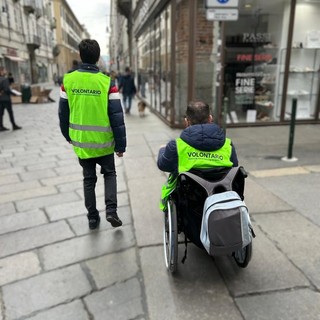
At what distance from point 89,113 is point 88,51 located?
55 centimetres

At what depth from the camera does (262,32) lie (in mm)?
8844

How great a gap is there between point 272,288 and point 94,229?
1862mm

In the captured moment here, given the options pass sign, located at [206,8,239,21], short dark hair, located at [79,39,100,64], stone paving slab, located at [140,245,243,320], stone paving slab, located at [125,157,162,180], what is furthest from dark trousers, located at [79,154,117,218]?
pass sign, located at [206,8,239,21]

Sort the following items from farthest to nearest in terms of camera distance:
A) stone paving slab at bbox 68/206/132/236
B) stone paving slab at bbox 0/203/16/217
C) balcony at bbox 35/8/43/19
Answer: balcony at bbox 35/8/43/19, stone paving slab at bbox 0/203/16/217, stone paving slab at bbox 68/206/132/236

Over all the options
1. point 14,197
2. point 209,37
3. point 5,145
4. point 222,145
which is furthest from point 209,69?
point 222,145

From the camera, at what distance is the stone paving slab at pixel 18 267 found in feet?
9.32

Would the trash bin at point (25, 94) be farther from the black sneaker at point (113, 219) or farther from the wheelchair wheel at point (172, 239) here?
the wheelchair wheel at point (172, 239)

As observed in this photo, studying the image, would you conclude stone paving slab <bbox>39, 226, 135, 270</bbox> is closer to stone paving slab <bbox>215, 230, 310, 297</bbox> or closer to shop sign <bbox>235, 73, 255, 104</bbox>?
stone paving slab <bbox>215, 230, 310, 297</bbox>

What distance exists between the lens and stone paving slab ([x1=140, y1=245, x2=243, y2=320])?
92.4 inches

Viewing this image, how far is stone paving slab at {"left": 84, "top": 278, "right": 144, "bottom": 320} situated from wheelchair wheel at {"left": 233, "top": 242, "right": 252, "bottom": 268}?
2.74 ft

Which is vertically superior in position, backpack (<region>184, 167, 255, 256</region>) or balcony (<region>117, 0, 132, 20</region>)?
balcony (<region>117, 0, 132, 20</region>)

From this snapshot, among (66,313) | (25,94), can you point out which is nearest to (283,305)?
(66,313)

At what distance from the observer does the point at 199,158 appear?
2.55 meters

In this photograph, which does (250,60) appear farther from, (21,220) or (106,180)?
(21,220)
